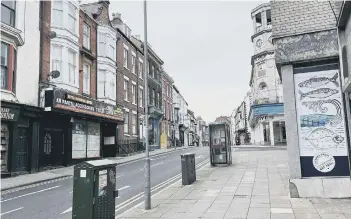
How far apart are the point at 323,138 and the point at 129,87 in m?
25.7

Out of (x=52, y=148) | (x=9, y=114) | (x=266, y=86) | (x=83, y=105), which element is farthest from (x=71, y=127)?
(x=266, y=86)

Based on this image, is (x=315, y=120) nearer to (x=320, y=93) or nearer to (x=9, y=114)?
(x=320, y=93)

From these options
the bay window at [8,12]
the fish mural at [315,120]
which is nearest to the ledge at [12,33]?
the bay window at [8,12]

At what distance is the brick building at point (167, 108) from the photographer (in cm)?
4886

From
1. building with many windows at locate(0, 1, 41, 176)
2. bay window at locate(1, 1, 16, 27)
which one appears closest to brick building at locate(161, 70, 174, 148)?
building with many windows at locate(0, 1, 41, 176)

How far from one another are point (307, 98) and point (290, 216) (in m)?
4.07

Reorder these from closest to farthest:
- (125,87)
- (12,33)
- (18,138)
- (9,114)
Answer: (9,114), (12,33), (18,138), (125,87)

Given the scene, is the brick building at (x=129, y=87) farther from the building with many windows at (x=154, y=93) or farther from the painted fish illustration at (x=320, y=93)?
the painted fish illustration at (x=320, y=93)

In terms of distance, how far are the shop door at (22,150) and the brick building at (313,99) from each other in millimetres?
14147

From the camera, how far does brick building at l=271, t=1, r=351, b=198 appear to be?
951cm

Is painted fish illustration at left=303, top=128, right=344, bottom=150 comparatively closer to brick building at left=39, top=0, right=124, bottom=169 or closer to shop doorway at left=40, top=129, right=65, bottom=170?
brick building at left=39, top=0, right=124, bottom=169

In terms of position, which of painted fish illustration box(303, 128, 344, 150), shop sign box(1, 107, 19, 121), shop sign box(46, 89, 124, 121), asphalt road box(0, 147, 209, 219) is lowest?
asphalt road box(0, 147, 209, 219)

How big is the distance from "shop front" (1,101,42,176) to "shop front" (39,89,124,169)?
35.7 inches

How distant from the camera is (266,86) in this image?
4234cm
